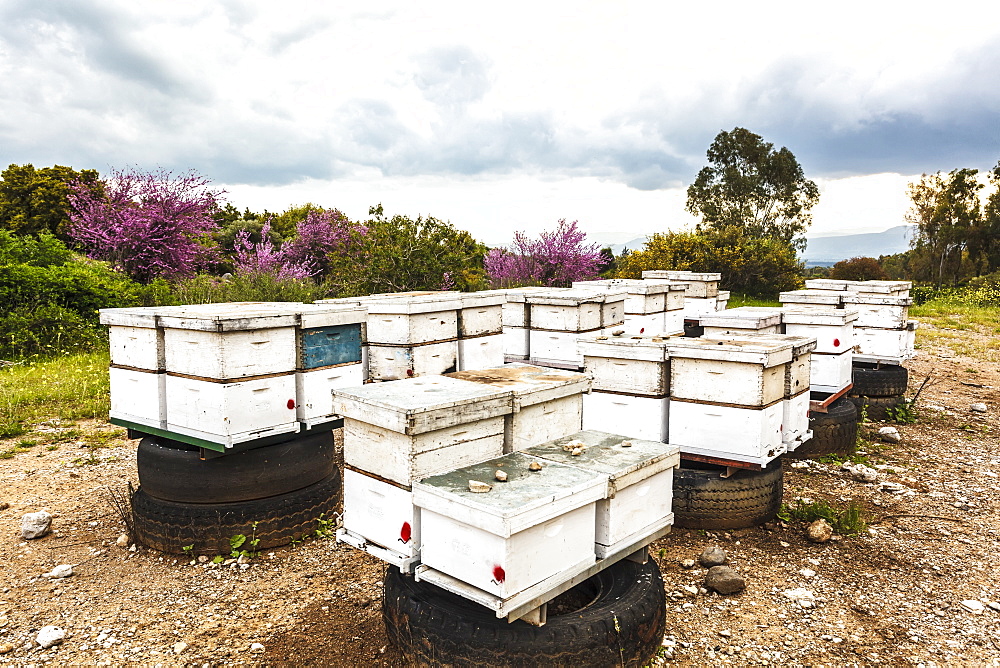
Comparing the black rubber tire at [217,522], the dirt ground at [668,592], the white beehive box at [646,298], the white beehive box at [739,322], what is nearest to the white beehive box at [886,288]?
the white beehive box at [646,298]

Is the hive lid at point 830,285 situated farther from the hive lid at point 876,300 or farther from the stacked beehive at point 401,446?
the stacked beehive at point 401,446

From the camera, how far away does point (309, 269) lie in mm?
23047

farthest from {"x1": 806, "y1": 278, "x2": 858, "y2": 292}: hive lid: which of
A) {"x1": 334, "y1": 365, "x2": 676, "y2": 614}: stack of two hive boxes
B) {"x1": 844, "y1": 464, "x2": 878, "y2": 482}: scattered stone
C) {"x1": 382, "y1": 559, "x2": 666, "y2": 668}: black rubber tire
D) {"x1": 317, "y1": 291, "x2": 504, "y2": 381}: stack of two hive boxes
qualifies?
{"x1": 382, "y1": 559, "x2": 666, "y2": 668}: black rubber tire

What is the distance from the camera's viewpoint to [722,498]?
5.59 m

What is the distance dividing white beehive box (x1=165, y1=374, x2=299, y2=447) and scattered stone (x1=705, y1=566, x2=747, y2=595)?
3.45 m

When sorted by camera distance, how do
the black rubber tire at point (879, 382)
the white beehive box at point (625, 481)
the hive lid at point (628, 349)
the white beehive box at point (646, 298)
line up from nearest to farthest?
the white beehive box at point (625, 481) < the hive lid at point (628, 349) < the black rubber tire at point (879, 382) < the white beehive box at point (646, 298)

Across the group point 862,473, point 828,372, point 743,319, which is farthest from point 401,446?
point 828,372

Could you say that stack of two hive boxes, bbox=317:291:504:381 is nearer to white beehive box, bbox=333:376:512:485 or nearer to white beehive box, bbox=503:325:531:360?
white beehive box, bbox=503:325:531:360

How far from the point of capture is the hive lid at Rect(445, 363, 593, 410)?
399 cm

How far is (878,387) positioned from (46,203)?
1259 inches

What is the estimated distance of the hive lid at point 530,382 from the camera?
3.99 m

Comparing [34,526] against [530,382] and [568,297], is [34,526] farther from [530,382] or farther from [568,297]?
[568,297]

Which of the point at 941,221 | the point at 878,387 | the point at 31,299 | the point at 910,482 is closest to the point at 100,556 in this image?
the point at 910,482

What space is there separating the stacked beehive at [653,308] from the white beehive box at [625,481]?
19.2ft
